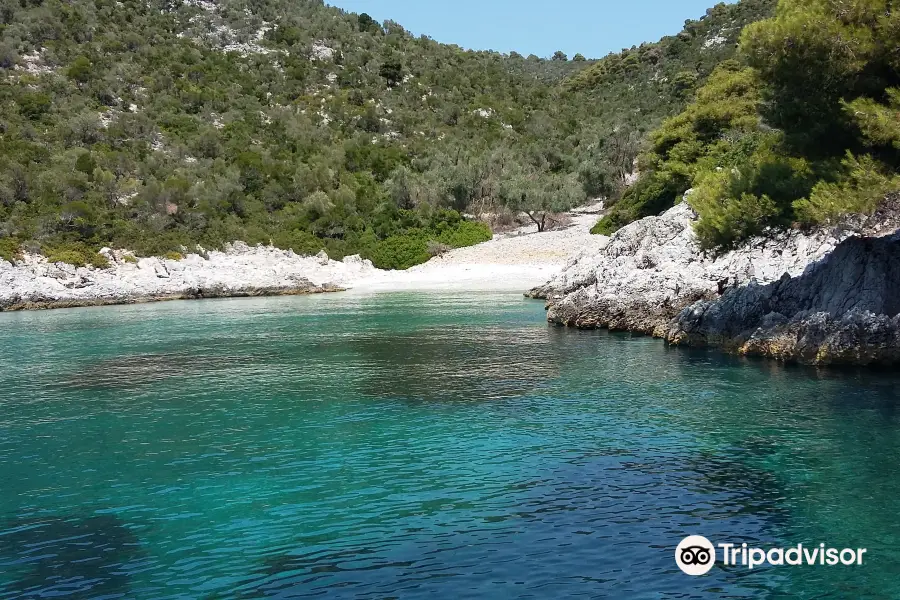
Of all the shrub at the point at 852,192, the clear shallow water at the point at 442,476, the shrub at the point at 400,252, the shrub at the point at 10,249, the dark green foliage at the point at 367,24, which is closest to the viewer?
the clear shallow water at the point at 442,476

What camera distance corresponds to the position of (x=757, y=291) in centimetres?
2633

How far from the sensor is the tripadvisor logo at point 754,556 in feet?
30.6

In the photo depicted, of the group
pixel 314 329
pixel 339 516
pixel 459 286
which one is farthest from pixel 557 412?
pixel 459 286

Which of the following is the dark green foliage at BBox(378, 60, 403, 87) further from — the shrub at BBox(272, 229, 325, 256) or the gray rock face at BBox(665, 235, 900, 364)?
the gray rock face at BBox(665, 235, 900, 364)

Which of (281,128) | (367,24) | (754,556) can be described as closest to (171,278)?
(281,128)

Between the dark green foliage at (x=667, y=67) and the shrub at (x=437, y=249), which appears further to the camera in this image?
the dark green foliage at (x=667, y=67)

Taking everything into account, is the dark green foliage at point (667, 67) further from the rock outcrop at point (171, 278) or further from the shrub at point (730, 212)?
the shrub at point (730, 212)

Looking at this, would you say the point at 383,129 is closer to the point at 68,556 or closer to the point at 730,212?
the point at 730,212

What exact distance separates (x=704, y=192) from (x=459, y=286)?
1392 inches

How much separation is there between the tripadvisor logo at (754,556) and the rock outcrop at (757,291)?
1290cm

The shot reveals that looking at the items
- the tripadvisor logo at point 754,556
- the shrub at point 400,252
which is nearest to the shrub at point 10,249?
the shrub at point 400,252

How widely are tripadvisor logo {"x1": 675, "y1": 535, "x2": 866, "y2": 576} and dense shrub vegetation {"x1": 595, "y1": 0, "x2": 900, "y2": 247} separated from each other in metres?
11.7

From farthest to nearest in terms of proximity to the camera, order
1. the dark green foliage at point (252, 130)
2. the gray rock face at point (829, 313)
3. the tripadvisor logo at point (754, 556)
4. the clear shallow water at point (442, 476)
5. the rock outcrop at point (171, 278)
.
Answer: the dark green foliage at point (252, 130), the rock outcrop at point (171, 278), the gray rock face at point (829, 313), the tripadvisor logo at point (754, 556), the clear shallow water at point (442, 476)

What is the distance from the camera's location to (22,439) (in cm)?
1667
